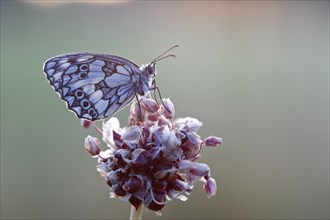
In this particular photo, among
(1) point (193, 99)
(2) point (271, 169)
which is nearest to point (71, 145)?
(1) point (193, 99)

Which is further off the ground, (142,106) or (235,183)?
(142,106)

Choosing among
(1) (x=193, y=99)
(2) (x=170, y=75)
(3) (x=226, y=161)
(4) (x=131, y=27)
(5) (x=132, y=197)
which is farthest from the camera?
(4) (x=131, y=27)

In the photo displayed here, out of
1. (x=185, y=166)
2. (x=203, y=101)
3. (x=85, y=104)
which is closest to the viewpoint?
(x=185, y=166)

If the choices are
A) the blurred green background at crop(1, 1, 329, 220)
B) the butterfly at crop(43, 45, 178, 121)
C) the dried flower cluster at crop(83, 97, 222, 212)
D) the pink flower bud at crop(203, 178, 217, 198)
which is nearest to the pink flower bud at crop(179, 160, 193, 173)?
the dried flower cluster at crop(83, 97, 222, 212)

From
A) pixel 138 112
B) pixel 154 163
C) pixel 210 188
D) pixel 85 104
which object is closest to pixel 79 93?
pixel 85 104

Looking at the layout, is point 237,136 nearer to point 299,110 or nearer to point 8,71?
point 299,110

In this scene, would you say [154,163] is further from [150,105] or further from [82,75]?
[82,75]
